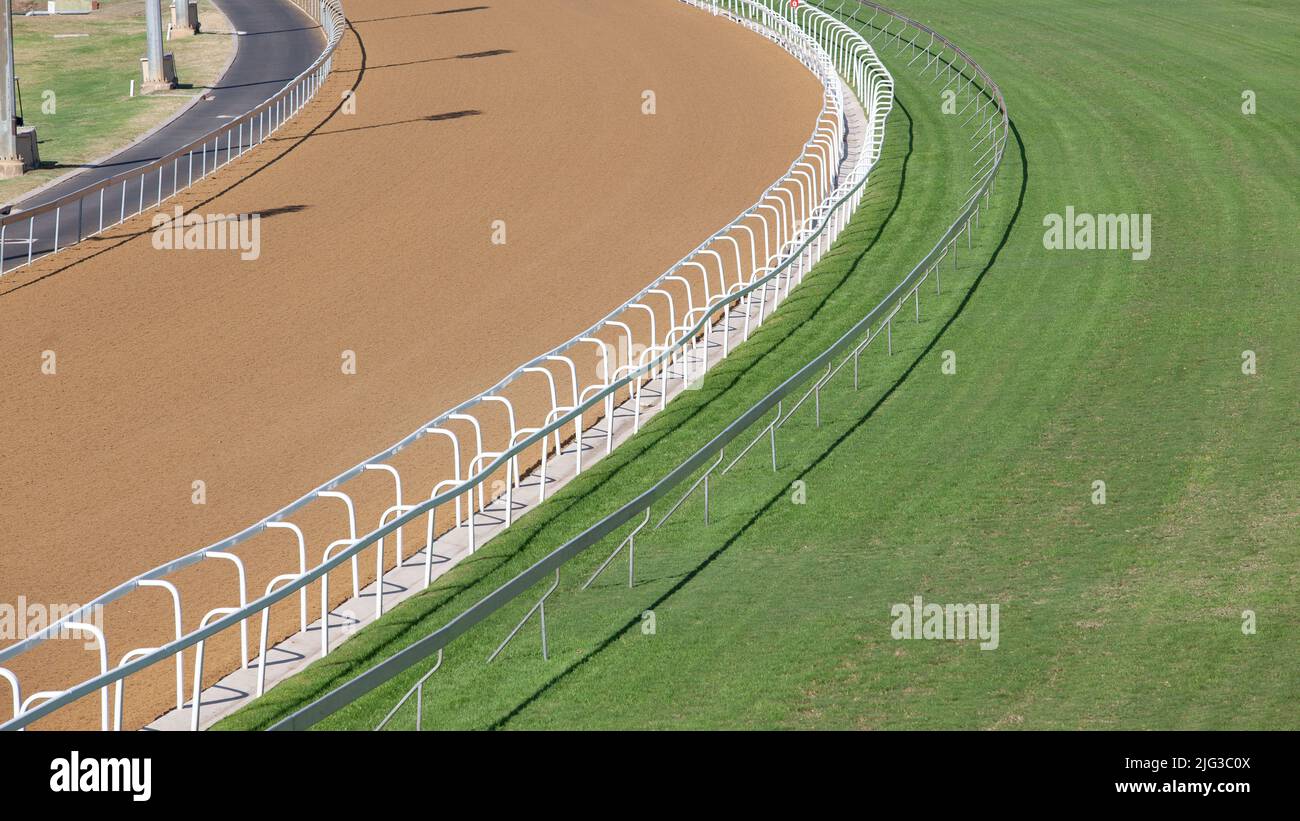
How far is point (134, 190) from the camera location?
81.1 feet

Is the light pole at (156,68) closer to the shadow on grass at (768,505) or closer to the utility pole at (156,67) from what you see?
the utility pole at (156,67)

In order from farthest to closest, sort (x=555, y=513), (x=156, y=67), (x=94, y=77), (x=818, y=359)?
1. (x=94, y=77)
2. (x=156, y=67)
3. (x=818, y=359)
4. (x=555, y=513)

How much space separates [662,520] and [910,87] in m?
19.9

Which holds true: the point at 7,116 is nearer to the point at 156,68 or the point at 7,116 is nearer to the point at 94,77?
the point at 156,68

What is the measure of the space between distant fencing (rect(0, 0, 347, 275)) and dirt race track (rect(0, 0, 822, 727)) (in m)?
0.54

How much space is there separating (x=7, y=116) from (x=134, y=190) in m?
4.77

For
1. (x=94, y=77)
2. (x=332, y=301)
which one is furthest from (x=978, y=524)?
(x=94, y=77)

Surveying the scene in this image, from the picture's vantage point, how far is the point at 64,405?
15.2m

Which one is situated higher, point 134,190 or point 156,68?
point 156,68

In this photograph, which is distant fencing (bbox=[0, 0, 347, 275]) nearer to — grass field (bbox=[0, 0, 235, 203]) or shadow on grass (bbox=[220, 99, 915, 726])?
grass field (bbox=[0, 0, 235, 203])

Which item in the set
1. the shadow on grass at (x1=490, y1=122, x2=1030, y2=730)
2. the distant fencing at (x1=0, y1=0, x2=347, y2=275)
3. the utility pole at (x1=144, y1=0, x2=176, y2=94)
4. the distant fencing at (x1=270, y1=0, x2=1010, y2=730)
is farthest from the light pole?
the shadow on grass at (x1=490, y1=122, x2=1030, y2=730)

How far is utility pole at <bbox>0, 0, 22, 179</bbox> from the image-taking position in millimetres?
27406

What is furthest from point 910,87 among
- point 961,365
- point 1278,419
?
point 1278,419

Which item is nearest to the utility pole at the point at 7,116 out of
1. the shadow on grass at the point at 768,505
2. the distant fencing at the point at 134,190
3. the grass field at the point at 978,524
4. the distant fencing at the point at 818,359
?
the distant fencing at the point at 134,190
